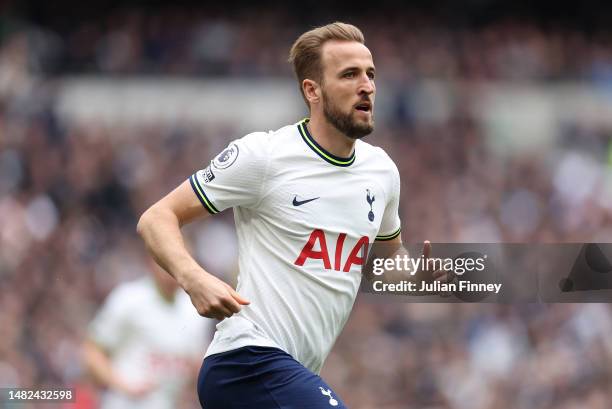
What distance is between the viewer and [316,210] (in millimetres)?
5125

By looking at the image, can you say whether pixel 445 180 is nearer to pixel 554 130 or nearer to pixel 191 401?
pixel 554 130

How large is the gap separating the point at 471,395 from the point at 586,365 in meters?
1.16

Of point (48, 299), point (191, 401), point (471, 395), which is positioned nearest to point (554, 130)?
point (471, 395)

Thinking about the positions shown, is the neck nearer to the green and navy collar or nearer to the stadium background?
the green and navy collar

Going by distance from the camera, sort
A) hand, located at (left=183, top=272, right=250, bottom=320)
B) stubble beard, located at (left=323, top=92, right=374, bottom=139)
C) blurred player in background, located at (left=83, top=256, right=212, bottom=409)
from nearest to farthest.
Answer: hand, located at (left=183, top=272, right=250, bottom=320)
stubble beard, located at (left=323, top=92, right=374, bottom=139)
blurred player in background, located at (left=83, top=256, right=212, bottom=409)

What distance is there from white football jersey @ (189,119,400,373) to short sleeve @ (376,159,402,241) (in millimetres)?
264

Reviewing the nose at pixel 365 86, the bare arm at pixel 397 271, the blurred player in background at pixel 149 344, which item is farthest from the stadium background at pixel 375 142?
the nose at pixel 365 86

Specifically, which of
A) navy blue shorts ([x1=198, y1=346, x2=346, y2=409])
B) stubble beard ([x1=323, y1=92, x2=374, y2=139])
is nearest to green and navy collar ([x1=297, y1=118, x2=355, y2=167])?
stubble beard ([x1=323, y1=92, x2=374, y2=139])

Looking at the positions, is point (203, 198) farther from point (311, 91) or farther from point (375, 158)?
point (375, 158)

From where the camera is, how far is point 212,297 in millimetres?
4512

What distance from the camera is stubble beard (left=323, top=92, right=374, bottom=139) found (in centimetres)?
522

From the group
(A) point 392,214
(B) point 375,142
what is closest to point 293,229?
(A) point 392,214

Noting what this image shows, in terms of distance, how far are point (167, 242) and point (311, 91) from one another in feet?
3.45

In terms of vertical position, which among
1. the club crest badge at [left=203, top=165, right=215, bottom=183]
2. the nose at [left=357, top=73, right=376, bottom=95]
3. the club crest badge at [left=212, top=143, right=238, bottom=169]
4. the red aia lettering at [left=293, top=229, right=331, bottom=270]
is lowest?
the red aia lettering at [left=293, top=229, right=331, bottom=270]
